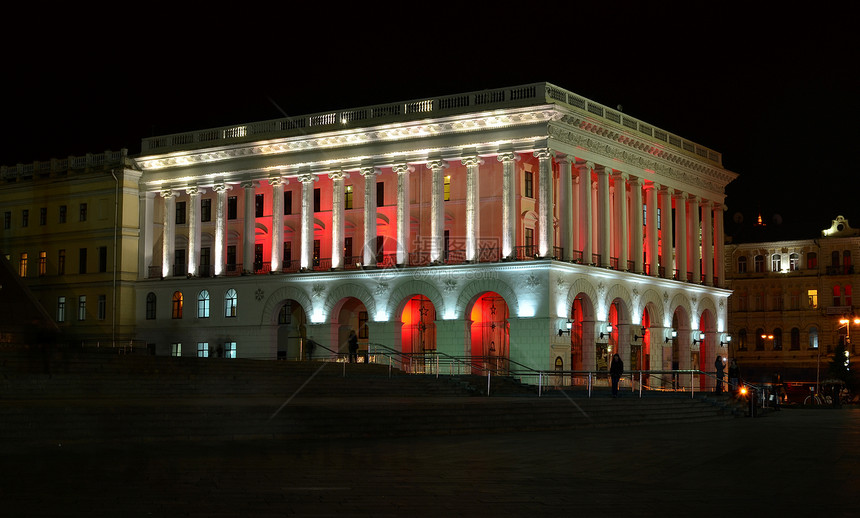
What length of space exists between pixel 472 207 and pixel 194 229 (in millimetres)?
16985

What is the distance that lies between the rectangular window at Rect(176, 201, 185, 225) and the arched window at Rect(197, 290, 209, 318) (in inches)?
206

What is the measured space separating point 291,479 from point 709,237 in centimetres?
5446

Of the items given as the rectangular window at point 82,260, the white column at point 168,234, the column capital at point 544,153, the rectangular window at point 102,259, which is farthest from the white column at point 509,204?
the rectangular window at point 82,260

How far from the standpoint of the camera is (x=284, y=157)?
60.1m

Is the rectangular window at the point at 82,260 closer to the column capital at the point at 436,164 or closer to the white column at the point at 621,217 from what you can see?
the column capital at the point at 436,164

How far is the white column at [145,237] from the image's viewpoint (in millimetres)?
64062

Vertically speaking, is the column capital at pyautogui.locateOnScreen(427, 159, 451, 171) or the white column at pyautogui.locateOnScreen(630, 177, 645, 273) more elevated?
the column capital at pyautogui.locateOnScreen(427, 159, 451, 171)

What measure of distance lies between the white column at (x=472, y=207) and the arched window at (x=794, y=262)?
4489 cm

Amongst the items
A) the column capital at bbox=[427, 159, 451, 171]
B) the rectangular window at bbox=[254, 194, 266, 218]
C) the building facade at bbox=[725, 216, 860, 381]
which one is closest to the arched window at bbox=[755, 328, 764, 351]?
the building facade at bbox=[725, 216, 860, 381]

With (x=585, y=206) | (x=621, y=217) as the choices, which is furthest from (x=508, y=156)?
(x=621, y=217)

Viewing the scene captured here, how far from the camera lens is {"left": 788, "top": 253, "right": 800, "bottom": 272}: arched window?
299 ft

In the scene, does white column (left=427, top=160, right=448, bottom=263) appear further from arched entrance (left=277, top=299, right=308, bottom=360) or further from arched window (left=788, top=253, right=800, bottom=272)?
arched window (left=788, top=253, right=800, bottom=272)

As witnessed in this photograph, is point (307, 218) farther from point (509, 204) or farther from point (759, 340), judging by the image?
point (759, 340)

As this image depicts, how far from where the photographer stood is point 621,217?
192ft
